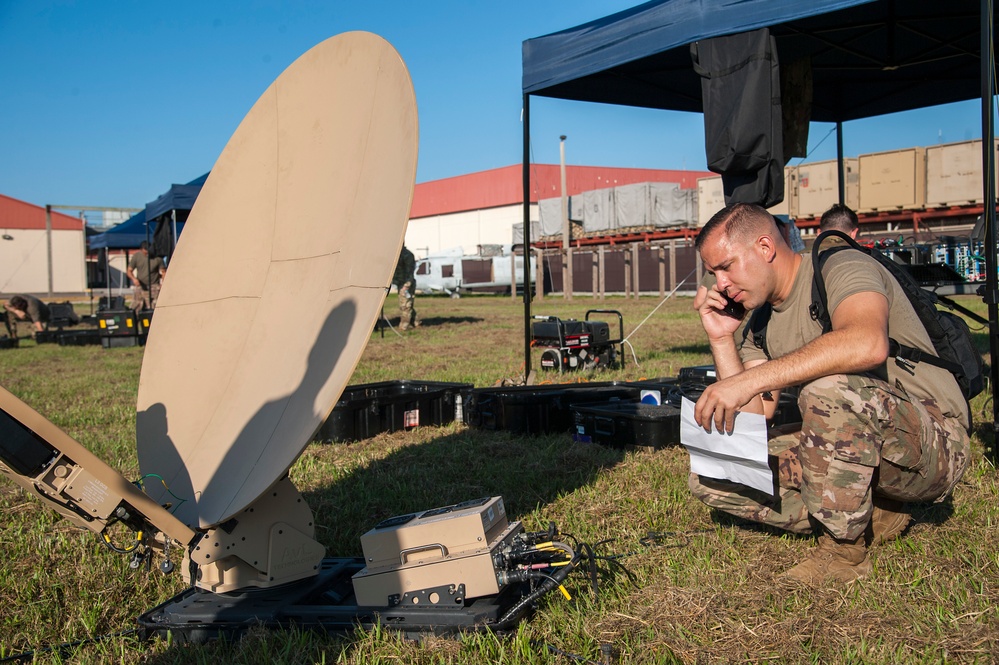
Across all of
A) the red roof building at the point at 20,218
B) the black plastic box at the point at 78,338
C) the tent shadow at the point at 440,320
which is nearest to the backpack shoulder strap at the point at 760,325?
the tent shadow at the point at 440,320

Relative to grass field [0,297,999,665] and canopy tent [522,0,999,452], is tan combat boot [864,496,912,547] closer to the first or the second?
grass field [0,297,999,665]

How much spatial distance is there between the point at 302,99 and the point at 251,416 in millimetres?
1228

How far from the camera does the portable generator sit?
27.5 ft

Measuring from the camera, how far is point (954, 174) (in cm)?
2080

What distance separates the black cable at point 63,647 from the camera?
253cm

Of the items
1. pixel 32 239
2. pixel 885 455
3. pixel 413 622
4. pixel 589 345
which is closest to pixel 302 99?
pixel 413 622

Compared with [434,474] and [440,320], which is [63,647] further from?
[440,320]

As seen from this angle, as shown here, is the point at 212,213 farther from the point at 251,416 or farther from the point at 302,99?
the point at 251,416

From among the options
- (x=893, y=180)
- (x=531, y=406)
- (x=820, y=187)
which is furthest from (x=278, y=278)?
(x=820, y=187)

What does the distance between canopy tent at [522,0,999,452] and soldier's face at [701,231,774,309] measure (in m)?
2.10

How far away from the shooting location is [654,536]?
129 inches

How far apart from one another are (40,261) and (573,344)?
42.7 m

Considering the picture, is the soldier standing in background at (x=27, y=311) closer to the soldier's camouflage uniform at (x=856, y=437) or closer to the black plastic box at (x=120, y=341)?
the black plastic box at (x=120, y=341)

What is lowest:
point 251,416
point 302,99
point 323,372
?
point 251,416
